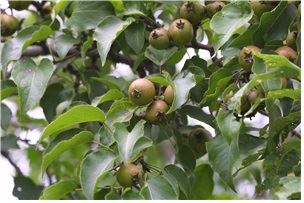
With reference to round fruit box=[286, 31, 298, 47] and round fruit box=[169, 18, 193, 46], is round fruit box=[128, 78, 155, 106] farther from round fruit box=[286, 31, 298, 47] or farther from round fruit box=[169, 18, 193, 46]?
round fruit box=[286, 31, 298, 47]

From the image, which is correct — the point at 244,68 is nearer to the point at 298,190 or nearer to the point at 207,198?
the point at 298,190

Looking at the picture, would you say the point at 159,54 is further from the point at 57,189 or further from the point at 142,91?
the point at 57,189

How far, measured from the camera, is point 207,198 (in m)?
1.87

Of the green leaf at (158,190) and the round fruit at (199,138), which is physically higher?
the green leaf at (158,190)

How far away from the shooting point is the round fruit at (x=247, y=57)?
1.40 meters

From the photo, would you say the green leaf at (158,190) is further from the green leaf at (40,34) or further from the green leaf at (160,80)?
the green leaf at (40,34)

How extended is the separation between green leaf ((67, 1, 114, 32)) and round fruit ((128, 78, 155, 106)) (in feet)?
0.97

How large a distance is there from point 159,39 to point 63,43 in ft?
0.94

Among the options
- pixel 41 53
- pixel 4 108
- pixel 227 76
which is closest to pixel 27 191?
pixel 4 108

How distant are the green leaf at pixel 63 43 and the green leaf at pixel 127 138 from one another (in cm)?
40

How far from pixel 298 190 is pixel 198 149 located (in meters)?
0.61

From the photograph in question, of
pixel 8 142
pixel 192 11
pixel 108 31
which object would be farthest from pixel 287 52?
pixel 8 142

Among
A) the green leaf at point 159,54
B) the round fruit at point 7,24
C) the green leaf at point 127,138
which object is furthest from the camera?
the round fruit at point 7,24

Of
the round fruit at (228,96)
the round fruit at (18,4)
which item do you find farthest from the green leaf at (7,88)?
the round fruit at (228,96)
